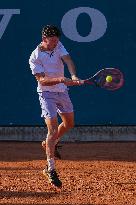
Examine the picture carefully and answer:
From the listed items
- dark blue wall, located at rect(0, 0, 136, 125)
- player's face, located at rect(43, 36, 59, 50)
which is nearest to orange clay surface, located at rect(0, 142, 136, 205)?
dark blue wall, located at rect(0, 0, 136, 125)

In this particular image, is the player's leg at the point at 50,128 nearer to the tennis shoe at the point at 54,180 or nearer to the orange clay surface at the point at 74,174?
the tennis shoe at the point at 54,180

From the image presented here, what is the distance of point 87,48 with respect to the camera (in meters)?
11.0

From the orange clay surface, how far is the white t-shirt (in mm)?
1152

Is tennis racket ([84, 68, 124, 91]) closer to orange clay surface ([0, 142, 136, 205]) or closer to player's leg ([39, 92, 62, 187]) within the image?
Answer: player's leg ([39, 92, 62, 187])

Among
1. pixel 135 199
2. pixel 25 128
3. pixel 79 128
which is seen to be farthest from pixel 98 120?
pixel 135 199

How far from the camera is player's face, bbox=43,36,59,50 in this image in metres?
6.82

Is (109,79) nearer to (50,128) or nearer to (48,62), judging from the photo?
(48,62)

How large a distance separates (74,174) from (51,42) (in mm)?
1856

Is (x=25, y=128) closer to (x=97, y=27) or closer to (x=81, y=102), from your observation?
(x=81, y=102)

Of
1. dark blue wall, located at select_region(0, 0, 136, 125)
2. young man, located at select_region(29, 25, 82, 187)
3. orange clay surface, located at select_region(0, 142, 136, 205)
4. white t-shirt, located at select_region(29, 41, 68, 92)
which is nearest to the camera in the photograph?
orange clay surface, located at select_region(0, 142, 136, 205)

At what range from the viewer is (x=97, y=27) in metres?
11.0

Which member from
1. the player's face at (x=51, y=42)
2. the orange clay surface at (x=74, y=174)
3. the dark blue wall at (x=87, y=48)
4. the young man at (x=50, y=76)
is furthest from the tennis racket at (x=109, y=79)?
the dark blue wall at (x=87, y=48)

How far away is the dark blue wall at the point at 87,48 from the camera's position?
36.1 feet

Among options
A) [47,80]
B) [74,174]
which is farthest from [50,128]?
[74,174]
